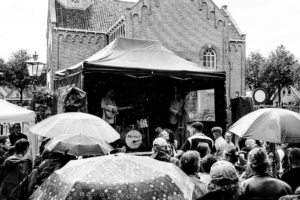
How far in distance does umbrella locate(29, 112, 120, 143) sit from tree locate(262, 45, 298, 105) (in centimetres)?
4138

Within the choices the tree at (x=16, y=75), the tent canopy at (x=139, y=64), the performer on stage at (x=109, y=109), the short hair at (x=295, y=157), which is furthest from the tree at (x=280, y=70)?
the short hair at (x=295, y=157)

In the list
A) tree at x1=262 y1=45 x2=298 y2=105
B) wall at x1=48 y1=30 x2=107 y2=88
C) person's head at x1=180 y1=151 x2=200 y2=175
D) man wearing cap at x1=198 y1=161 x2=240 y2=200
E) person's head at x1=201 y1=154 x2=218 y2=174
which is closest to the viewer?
man wearing cap at x1=198 y1=161 x2=240 y2=200

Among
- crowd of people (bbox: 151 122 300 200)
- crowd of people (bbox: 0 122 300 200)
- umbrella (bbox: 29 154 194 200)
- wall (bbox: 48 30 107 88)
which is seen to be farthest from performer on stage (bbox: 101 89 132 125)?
wall (bbox: 48 30 107 88)

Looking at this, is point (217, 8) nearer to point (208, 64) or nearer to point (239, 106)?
point (208, 64)

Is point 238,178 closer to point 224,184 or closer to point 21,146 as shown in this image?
point 224,184

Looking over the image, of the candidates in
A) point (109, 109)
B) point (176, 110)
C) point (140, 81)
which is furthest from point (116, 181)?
point (140, 81)

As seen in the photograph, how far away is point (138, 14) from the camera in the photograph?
27500 mm

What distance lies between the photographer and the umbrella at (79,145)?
549 centimetres

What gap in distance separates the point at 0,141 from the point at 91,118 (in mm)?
2639

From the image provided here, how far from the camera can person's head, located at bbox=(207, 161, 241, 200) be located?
133 inches

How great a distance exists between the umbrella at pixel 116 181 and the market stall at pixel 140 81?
704 centimetres

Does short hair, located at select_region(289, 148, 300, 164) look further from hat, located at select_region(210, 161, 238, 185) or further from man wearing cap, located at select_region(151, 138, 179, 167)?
man wearing cap, located at select_region(151, 138, 179, 167)

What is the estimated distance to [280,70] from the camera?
1770 inches

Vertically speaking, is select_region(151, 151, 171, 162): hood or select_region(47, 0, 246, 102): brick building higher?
select_region(47, 0, 246, 102): brick building
